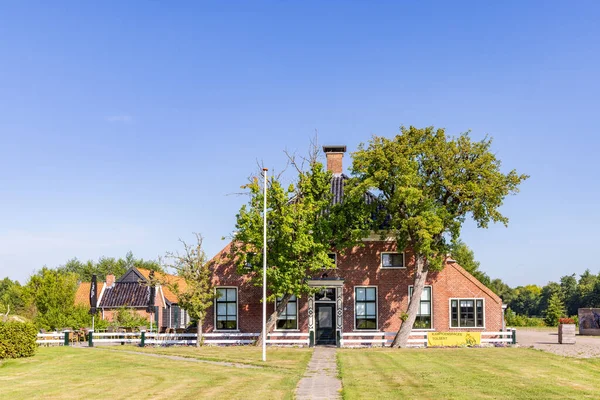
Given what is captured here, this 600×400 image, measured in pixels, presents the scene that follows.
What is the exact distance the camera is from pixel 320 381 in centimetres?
1980

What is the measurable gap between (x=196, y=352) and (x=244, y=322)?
6.38 metres

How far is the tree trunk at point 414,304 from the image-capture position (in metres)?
33.9

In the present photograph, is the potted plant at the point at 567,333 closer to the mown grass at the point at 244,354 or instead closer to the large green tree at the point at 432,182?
the large green tree at the point at 432,182

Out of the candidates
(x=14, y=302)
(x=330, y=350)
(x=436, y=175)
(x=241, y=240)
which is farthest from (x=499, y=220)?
(x=14, y=302)

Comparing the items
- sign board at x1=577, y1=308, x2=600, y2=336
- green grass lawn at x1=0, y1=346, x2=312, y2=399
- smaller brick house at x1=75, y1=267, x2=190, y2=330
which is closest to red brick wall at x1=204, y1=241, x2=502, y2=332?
green grass lawn at x1=0, y1=346, x2=312, y2=399

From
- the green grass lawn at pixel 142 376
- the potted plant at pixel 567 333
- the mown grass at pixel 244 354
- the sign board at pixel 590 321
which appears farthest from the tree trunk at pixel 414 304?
the sign board at pixel 590 321

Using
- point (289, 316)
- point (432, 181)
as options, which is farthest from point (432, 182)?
point (289, 316)

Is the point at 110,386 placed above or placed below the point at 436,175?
below

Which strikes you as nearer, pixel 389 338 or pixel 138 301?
pixel 389 338

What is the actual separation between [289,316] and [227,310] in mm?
3631

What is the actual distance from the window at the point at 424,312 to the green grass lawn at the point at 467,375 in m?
5.69

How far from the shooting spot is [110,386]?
19016 millimetres

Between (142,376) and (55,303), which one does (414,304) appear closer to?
(142,376)

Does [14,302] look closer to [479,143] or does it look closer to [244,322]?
[244,322]
